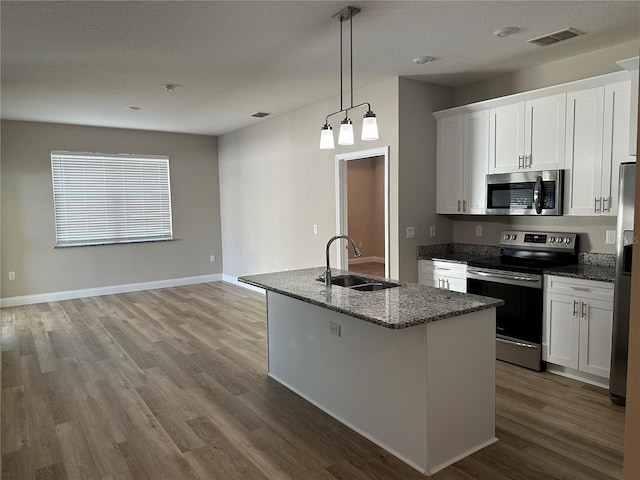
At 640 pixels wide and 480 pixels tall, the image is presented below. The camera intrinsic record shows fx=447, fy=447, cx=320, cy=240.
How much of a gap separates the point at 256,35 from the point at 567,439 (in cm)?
342

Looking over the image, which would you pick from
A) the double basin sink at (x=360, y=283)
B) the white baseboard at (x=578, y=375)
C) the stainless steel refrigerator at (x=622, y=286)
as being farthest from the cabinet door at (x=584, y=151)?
the double basin sink at (x=360, y=283)

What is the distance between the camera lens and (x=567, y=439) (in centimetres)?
271

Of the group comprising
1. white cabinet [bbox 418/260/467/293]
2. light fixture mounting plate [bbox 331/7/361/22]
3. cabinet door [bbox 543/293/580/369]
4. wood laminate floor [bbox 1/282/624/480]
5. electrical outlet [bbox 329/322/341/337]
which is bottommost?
wood laminate floor [bbox 1/282/624/480]

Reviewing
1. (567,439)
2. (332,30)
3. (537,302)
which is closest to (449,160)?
(537,302)

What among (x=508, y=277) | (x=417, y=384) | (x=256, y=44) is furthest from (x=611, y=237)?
(x=256, y=44)

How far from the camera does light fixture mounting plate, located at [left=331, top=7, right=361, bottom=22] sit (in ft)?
9.46

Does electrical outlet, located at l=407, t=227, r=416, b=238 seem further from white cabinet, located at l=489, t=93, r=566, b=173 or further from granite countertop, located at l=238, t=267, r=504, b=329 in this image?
granite countertop, located at l=238, t=267, r=504, b=329

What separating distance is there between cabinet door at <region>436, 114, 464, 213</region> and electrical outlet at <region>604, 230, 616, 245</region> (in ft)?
4.37

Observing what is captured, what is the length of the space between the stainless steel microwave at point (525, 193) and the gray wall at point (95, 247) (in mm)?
5460

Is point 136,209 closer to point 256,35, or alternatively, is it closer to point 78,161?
point 78,161

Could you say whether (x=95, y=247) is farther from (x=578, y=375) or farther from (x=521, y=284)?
(x=578, y=375)

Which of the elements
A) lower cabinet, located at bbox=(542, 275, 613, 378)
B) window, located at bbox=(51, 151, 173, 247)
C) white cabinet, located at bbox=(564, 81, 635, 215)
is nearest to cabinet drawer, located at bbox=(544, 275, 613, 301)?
lower cabinet, located at bbox=(542, 275, 613, 378)

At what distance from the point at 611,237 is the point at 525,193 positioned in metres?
0.77

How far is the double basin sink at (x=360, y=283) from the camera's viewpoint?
313cm
